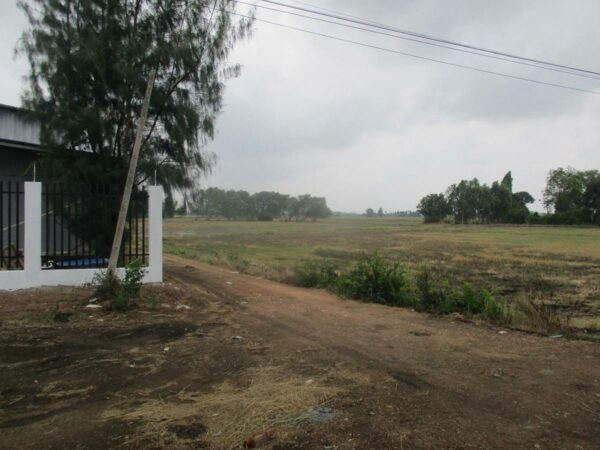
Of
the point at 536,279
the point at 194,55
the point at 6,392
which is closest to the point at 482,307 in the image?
the point at 6,392

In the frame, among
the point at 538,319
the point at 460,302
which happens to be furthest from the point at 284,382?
the point at 460,302

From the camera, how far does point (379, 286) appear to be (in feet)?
35.4

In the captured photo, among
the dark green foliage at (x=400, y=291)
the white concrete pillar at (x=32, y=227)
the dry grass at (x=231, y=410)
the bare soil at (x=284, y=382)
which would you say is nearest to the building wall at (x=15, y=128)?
the white concrete pillar at (x=32, y=227)

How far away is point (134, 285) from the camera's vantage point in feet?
28.5

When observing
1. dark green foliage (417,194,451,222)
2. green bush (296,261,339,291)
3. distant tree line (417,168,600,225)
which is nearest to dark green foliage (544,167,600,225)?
distant tree line (417,168,600,225)

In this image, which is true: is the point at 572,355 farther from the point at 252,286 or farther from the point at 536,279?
the point at 536,279

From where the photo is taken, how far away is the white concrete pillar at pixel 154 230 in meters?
10.2

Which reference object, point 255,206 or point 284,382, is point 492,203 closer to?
point 255,206

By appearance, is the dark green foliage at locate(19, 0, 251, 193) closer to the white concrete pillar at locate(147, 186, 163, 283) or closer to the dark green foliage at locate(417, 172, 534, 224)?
the white concrete pillar at locate(147, 186, 163, 283)

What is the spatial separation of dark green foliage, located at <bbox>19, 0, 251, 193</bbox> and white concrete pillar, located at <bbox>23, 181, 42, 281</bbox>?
2176 millimetres

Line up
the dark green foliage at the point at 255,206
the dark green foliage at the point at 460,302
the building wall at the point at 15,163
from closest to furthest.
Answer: the dark green foliage at the point at 460,302 → the building wall at the point at 15,163 → the dark green foliage at the point at 255,206

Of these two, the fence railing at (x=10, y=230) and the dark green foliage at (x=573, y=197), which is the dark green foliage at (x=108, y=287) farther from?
the dark green foliage at (x=573, y=197)

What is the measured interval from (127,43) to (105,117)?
6.30 feet

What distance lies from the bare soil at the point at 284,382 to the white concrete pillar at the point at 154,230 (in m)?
1.99
